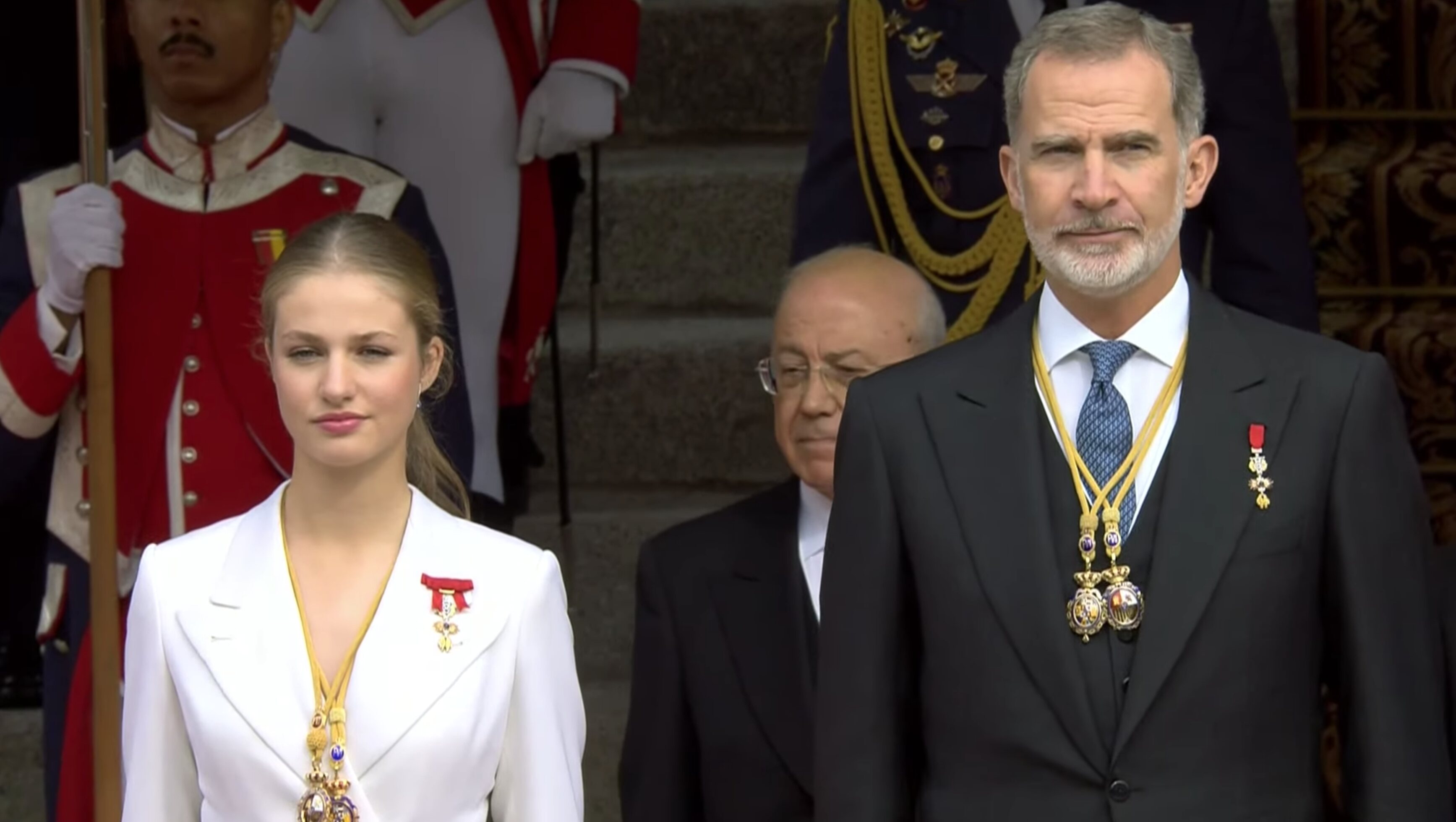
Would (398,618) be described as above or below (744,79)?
below

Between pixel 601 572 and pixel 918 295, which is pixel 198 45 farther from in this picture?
pixel 601 572

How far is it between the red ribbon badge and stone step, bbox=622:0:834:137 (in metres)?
3.31

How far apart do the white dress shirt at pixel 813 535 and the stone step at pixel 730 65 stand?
2598 mm

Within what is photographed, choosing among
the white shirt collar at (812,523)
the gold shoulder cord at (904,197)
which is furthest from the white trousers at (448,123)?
the white shirt collar at (812,523)

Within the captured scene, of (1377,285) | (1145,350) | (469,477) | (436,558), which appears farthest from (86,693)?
(1377,285)

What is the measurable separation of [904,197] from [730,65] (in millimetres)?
1724

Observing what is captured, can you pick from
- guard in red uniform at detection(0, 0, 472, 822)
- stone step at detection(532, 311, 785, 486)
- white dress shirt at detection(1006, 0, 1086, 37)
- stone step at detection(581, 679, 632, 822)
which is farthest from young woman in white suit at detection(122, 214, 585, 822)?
stone step at detection(532, 311, 785, 486)

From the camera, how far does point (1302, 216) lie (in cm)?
464

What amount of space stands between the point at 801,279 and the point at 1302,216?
39.4 inches

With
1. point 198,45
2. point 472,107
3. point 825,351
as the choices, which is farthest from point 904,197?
point 198,45

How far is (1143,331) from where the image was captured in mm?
3223

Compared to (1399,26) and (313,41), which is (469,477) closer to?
(313,41)

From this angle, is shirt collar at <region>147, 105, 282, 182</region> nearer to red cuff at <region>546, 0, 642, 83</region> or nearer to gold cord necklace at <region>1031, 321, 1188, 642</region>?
red cuff at <region>546, 0, 642, 83</region>

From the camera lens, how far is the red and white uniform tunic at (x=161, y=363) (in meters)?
4.29
